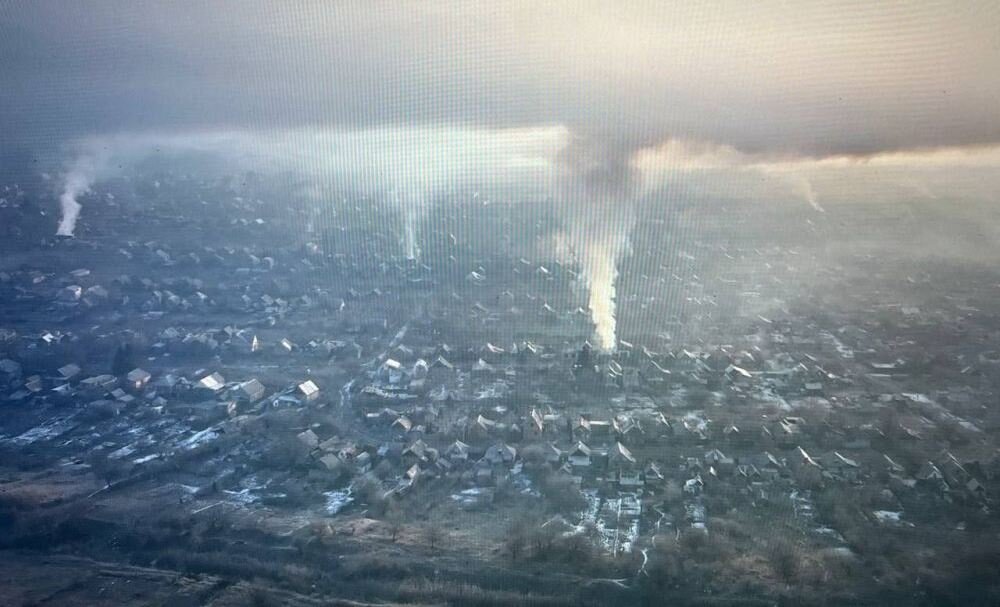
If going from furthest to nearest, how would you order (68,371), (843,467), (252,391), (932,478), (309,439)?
1. (68,371)
2. (252,391)
3. (309,439)
4. (843,467)
5. (932,478)

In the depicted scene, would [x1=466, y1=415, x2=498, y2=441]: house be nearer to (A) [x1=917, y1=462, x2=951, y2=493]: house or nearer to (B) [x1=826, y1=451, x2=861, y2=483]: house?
(B) [x1=826, y1=451, x2=861, y2=483]: house

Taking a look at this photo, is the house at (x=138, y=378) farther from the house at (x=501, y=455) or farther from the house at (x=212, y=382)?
the house at (x=501, y=455)

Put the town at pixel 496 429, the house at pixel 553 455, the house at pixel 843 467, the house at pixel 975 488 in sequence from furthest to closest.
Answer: the house at pixel 553 455 → the house at pixel 843 467 → the house at pixel 975 488 → the town at pixel 496 429

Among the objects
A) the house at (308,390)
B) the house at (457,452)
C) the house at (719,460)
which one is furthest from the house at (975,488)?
the house at (308,390)

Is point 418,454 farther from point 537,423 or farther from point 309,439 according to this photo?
point 537,423

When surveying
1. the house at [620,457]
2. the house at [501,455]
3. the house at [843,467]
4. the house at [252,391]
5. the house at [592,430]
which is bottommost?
the house at [501,455]


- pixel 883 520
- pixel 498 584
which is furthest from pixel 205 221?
pixel 883 520

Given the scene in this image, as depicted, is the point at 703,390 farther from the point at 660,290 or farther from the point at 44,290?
the point at 44,290

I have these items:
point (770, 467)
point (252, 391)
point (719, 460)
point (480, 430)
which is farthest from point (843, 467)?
point (252, 391)
